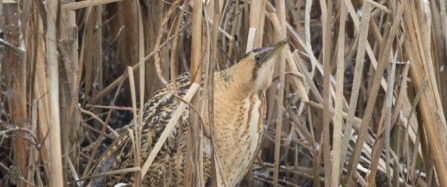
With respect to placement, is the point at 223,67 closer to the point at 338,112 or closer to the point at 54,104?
the point at 338,112

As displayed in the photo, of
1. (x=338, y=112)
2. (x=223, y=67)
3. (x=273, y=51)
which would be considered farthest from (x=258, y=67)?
(x=223, y=67)

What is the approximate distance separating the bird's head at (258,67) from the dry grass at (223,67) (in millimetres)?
52

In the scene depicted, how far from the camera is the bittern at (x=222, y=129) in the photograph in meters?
2.66

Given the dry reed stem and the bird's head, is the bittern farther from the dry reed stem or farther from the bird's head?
the dry reed stem

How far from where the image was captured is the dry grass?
7.12 ft

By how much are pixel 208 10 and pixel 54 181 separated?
2.03ft

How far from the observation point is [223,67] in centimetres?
320

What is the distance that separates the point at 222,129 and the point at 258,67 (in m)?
0.21

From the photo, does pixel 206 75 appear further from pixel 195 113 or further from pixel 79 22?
pixel 79 22

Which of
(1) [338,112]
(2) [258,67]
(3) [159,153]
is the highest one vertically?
(2) [258,67]

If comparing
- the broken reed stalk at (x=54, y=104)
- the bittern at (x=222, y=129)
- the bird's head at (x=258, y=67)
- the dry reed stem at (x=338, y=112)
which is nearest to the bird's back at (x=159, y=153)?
the bittern at (x=222, y=129)

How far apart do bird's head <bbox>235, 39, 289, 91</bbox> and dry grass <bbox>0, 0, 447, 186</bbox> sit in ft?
0.17

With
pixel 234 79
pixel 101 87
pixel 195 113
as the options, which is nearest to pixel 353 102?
pixel 234 79

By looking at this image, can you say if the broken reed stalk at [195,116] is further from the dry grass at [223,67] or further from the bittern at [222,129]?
the bittern at [222,129]
